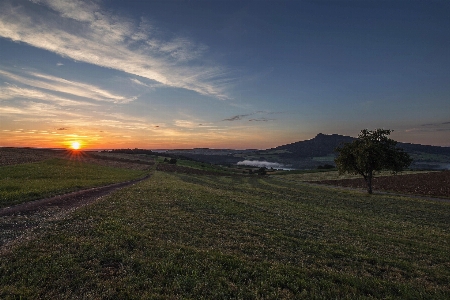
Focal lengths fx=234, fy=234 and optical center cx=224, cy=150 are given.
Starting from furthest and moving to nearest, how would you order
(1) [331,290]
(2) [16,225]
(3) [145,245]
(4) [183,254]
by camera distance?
(2) [16,225]
(3) [145,245]
(4) [183,254]
(1) [331,290]

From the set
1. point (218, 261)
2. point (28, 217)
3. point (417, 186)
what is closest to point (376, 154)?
point (417, 186)

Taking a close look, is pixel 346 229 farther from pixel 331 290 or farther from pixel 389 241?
pixel 331 290

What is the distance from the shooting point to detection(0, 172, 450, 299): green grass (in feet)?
31.8

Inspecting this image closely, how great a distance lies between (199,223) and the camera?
2023 centimetres

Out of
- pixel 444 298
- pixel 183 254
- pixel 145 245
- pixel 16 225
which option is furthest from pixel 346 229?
pixel 16 225

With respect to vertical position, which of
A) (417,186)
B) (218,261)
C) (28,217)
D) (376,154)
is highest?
(376,154)

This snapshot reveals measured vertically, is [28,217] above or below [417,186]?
above

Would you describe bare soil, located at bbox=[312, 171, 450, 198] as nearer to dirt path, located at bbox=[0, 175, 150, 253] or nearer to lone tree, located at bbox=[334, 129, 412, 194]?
lone tree, located at bbox=[334, 129, 412, 194]

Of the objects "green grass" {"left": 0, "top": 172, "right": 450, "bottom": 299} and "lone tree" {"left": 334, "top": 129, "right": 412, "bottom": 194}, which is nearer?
"green grass" {"left": 0, "top": 172, "right": 450, "bottom": 299}

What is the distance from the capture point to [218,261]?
12352mm

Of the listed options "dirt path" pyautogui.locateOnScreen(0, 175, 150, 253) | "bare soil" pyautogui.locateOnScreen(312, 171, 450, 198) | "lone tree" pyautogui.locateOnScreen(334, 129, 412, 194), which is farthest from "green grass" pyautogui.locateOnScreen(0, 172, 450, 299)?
"bare soil" pyautogui.locateOnScreen(312, 171, 450, 198)

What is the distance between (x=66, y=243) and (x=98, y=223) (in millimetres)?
4507

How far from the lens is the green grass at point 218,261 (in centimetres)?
970

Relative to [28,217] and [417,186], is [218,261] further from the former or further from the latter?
[417,186]
